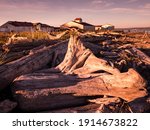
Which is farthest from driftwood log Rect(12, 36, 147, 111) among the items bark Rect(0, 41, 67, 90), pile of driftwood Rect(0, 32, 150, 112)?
bark Rect(0, 41, 67, 90)

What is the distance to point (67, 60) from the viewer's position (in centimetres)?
851

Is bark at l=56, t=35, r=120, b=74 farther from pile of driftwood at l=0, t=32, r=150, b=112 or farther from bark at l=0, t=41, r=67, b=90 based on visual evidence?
bark at l=0, t=41, r=67, b=90

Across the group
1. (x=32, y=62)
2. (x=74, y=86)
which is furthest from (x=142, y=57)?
(x=32, y=62)

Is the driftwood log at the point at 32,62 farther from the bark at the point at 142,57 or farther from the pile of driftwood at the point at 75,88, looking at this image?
the bark at the point at 142,57

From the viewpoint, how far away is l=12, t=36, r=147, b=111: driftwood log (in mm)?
6641

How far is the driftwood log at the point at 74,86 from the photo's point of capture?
6641 mm

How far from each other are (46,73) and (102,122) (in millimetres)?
2625

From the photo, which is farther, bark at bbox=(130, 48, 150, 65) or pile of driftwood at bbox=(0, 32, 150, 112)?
bark at bbox=(130, 48, 150, 65)

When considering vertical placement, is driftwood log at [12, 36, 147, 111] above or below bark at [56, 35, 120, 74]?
below

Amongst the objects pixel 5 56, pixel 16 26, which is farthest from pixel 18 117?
pixel 16 26

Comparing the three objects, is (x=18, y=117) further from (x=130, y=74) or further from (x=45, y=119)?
(x=130, y=74)

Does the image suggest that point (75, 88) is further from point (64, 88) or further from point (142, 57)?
point (142, 57)

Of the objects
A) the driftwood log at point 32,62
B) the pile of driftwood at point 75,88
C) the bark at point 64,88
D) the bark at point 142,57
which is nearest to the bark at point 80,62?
the pile of driftwood at point 75,88

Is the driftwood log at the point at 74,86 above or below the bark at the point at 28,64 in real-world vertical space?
below
